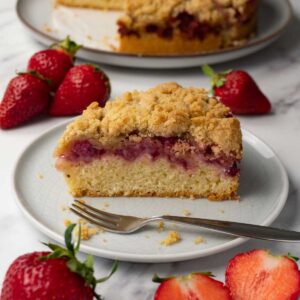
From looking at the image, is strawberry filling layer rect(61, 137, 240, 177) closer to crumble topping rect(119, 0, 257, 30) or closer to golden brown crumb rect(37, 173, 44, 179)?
golden brown crumb rect(37, 173, 44, 179)

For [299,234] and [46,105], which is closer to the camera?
[299,234]

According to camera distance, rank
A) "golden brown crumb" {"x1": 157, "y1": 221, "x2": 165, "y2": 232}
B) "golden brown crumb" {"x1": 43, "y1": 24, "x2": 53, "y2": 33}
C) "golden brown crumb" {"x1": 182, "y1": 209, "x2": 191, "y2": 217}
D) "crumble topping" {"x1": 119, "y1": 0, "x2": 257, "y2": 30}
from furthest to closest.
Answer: "golden brown crumb" {"x1": 43, "y1": 24, "x2": 53, "y2": 33} → "crumble topping" {"x1": 119, "y1": 0, "x2": 257, "y2": 30} → "golden brown crumb" {"x1": 182, "y1": 209, "x2": 191, "y2": 217} → "golden brown crumb" {"x1": 157, "y1": 221, "x2": 165, "y2": 232}

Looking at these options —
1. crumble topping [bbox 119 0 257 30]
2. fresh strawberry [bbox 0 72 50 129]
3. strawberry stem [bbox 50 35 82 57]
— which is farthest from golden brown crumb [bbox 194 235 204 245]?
crumble topping [bbox 119 0 257 30]

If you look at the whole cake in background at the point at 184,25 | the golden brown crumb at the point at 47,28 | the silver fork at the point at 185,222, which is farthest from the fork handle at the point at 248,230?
the golden brown crumb at the point at 47,28

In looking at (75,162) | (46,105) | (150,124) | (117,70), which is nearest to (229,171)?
(150,124)

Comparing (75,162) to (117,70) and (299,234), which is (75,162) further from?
(117,70)

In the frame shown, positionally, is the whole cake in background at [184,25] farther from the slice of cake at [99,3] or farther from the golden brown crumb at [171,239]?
the golden brown crumb at [171,239]
